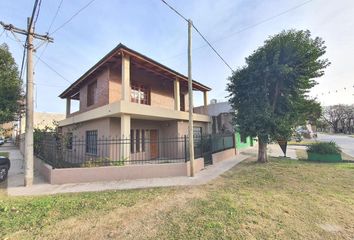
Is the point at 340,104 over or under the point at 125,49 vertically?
over

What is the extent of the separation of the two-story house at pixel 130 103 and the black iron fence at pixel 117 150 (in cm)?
11

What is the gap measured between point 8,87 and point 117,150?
6.81 metres

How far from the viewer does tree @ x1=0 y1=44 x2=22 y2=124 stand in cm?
986

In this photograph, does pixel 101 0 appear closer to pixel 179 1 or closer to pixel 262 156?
pixel 179 1

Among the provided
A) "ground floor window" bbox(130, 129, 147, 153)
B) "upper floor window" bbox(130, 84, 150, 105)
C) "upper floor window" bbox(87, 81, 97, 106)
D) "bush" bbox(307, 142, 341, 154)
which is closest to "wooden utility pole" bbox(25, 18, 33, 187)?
"ground floor window" bbox(130, 129, 147, 153)

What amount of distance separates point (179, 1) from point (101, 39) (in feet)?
13.4

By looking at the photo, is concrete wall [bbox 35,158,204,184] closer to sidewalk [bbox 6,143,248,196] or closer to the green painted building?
sidewalk [bbox 6,143,248,196]

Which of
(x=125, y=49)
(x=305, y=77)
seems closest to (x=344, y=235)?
→ (x=305, y=77)

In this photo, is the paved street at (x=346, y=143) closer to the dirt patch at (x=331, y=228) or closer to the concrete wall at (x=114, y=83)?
the dirt patch at (x=331, y=228)

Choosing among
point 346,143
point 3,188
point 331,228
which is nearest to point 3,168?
point 3,188

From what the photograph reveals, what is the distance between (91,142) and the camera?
1287cm

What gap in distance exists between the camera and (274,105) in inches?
426

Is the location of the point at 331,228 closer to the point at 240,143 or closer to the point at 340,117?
the point at 240,143

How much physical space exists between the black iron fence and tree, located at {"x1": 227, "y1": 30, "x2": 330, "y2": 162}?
116 inches
